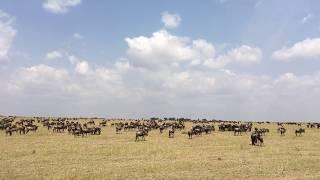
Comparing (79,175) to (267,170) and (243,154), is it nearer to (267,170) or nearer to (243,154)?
(267,170)

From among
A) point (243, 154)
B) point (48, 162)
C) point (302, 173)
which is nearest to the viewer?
point (302, 173)

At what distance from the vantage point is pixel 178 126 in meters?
80.8

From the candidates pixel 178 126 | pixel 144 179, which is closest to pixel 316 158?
pixel 144 179

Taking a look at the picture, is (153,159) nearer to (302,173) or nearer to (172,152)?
(172,152)

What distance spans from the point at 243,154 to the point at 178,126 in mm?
42154

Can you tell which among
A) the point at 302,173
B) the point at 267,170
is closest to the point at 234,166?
the point at 267,170

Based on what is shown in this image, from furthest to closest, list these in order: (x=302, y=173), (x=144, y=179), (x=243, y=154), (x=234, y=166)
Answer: (x=243, y=154)
(x=234, y=166)
(x=302, y=173)
(x=144, y=179)

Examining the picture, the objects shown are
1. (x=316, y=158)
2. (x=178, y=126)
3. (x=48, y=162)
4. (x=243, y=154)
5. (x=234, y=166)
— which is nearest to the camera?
(x=234, y=166)

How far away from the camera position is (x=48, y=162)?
3350 centimetres

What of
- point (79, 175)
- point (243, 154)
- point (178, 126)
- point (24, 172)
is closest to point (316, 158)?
point (243, 154)

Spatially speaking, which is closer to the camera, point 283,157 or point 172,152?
point 283,157

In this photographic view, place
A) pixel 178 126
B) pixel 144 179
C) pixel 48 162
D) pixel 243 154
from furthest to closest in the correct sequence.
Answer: pixel 178 126, pixel 243 154, pixel 48 162, pixel 144 179

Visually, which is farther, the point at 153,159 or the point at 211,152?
the point at 211,152

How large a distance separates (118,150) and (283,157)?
13.4 meters
